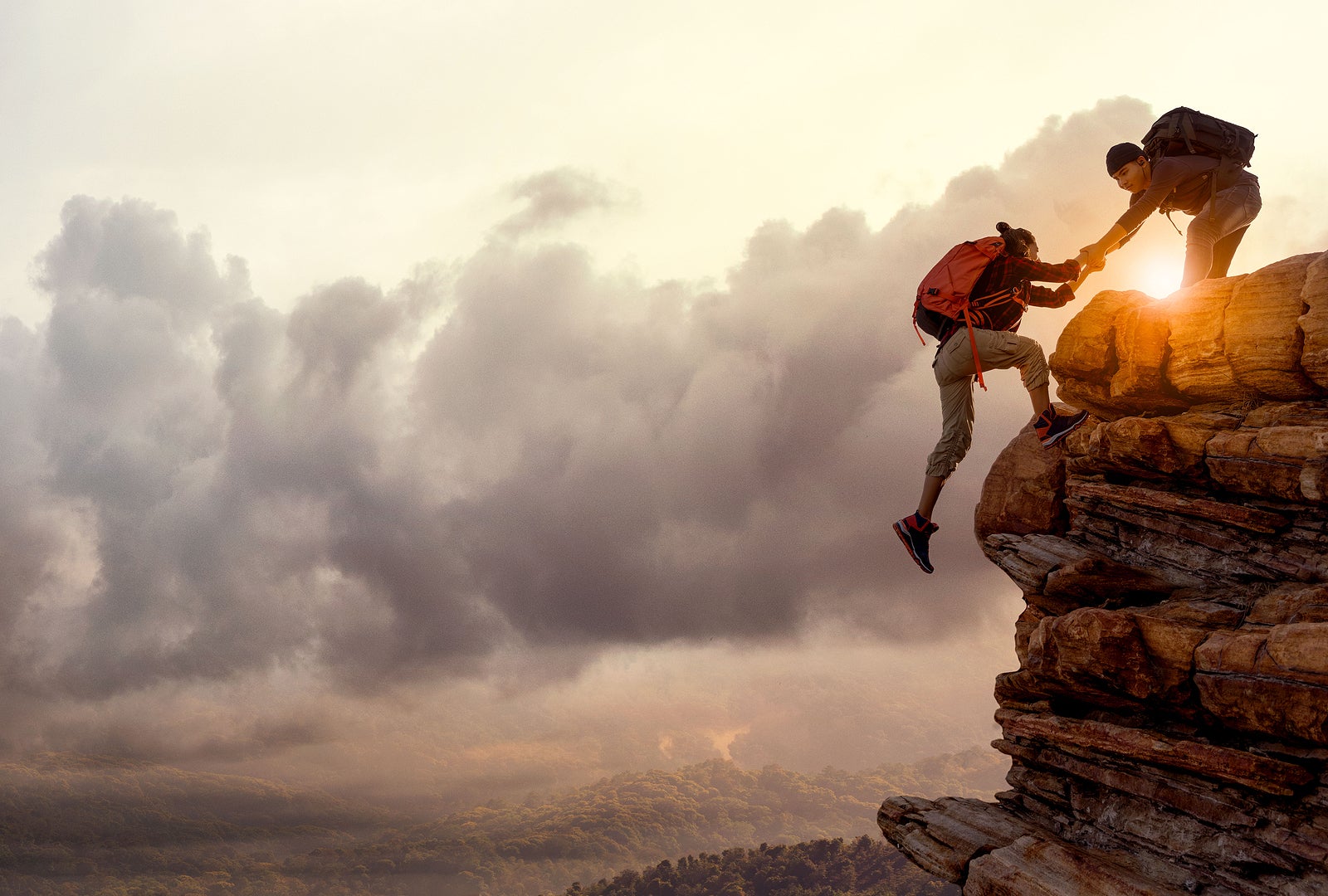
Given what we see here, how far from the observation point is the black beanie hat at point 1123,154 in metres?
22.6

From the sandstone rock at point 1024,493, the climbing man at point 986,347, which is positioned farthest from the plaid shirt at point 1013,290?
the sandstone rock at point 1024,493

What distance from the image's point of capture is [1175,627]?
733 inches

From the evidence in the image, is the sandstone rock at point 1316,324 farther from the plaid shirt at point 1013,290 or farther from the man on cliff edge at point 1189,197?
the plaid shirt at point 1013,290

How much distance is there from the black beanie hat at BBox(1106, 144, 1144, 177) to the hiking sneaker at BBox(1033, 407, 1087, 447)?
676 centimetres

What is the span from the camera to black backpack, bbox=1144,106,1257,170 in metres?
22.6

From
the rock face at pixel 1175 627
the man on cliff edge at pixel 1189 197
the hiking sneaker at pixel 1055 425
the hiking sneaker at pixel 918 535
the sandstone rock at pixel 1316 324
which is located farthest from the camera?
the hiking sneaker at pixel 918 535

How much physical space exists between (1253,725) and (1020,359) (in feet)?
32.6

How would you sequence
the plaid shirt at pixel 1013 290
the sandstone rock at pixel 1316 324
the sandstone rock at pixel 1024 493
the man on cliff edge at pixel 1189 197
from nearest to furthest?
the sandstone rock at pixel 1316 324 < the plaid shirt at pixel 1013 290 < the man on cliff edge at pixel 1189 197 < the sandstone rock at pixel 1024 493

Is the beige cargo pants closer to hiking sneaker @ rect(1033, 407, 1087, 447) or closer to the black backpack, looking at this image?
hiking sneaker @ rect(1033, 407, 1087, 447)

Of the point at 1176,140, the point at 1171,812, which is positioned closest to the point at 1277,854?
the point at 1171,812

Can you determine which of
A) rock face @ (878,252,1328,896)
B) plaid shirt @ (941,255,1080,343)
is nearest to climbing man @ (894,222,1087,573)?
plaid shirt @ (941,255,1080,343)

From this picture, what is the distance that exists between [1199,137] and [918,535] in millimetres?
13169

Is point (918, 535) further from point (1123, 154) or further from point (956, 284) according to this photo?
point (1123, 154)

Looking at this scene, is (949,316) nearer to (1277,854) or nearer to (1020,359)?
(1020,359)
